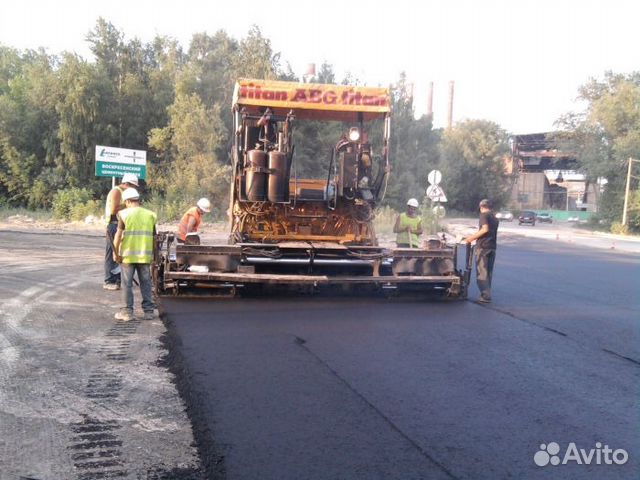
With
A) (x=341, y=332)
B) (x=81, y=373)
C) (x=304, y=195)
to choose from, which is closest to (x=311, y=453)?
(x=81, y=373)

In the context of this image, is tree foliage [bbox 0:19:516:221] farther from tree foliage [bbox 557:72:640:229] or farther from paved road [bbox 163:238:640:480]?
tree foliage [bbox 557:72:640:229]

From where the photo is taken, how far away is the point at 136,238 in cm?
749

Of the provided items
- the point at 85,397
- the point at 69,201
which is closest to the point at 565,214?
the point at 69,201

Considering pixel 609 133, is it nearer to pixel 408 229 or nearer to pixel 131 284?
pixel 408 229

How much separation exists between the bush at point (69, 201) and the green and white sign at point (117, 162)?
24.1 ft

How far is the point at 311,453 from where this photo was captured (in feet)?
12.5

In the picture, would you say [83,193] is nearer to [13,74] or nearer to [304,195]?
[13,74]

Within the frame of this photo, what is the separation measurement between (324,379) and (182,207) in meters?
22.6

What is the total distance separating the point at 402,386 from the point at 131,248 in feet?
12.9

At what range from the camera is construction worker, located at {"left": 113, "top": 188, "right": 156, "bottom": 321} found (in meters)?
7.44

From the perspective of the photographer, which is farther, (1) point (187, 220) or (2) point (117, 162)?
(2) point (117, 162)

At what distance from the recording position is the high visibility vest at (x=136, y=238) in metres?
7.43

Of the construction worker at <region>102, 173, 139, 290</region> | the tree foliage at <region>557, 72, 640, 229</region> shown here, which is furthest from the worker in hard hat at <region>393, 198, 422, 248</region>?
the tree foliage at <region>557, 72, 640, 229</region>

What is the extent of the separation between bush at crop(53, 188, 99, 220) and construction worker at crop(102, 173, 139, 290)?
1939 cm
